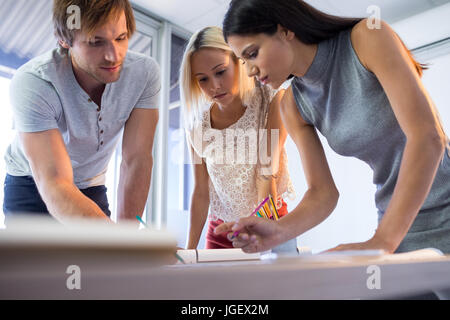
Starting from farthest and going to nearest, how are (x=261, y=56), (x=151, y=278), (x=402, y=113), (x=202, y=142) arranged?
1. (x=202, y=142)
2. (x=261, y=56)
3. (x=402, y=113)
4. (x=151, y=278)

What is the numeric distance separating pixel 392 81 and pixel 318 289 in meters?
0.46

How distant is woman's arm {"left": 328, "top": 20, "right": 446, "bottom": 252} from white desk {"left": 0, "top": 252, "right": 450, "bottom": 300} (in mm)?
263

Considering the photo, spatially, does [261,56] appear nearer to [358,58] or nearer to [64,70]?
[358,58]

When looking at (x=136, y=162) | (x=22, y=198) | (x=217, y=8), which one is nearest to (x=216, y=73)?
(x=136, y=162)

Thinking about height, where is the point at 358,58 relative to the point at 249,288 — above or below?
above

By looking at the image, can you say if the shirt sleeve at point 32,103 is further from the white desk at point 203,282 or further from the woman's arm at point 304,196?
the white desk at point 203,282

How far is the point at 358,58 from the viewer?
2.17 ft

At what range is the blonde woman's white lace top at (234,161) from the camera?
1.11 meters

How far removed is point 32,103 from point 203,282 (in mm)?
735

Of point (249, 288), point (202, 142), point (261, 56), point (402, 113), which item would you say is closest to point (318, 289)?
point (249, 288)

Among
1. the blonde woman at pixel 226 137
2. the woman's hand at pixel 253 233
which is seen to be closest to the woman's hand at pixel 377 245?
the woman's hand at pixel 253 233

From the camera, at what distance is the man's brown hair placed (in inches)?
31.8

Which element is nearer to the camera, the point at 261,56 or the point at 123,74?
the point at 261,56

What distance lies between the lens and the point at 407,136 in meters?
0.58
